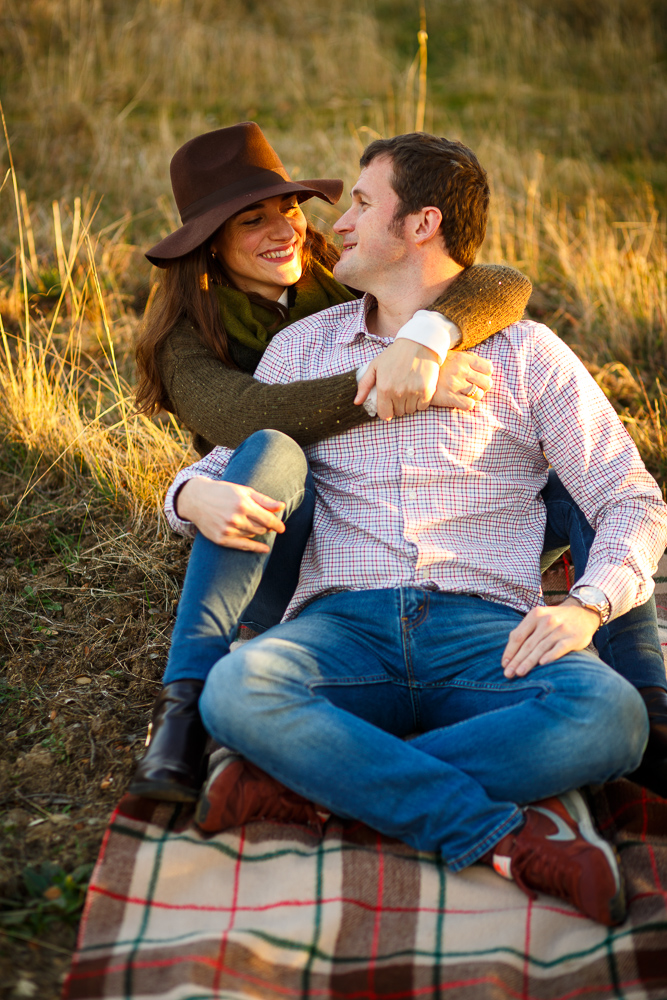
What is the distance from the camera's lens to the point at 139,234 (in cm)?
610

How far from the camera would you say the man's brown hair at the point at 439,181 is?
8.85ft

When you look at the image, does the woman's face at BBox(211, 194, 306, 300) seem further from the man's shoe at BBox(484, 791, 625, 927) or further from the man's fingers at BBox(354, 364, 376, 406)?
the man's shoe at BBox(484, 791, 625, 927)

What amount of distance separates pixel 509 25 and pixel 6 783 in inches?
428

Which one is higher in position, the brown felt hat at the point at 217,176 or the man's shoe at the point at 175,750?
the brown felt hat at the point at 217,176

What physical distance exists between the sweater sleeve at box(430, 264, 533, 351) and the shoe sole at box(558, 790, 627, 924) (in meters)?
1.29

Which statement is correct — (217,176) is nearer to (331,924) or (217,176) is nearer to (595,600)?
(595,600)

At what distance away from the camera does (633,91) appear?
30.3 feet

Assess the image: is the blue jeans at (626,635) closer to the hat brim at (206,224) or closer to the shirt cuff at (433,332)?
the shirt cuff at (433,332)

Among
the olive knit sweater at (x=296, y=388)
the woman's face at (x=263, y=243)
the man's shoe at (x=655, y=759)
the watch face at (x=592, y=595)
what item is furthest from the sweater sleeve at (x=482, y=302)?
the man's shoe at (x=655, y=759)

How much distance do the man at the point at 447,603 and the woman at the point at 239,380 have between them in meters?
0.10

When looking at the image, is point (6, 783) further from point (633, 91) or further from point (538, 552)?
point (633, 91)

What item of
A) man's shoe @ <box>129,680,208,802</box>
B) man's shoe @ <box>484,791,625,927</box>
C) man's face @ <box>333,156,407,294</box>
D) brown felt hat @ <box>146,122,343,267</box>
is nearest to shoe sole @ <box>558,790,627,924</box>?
man's shoe @ <box>484,791,625,927</box>

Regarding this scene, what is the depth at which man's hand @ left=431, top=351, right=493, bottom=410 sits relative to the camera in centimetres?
243

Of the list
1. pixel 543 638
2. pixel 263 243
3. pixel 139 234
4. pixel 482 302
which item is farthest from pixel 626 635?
pixel 139 234
